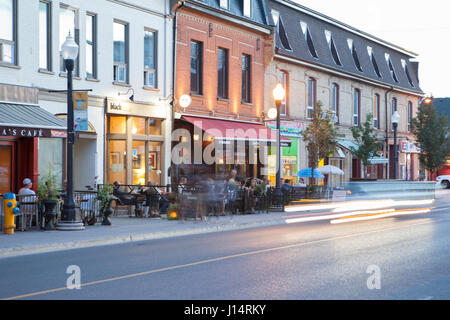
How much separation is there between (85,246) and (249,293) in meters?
6.45

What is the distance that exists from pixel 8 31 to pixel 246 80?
43.8 ft

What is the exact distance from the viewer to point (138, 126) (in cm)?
2333

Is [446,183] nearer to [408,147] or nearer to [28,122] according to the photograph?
[408,147]

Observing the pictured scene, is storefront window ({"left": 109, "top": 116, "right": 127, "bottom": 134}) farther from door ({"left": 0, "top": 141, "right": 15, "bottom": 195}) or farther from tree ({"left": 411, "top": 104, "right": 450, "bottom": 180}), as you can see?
tree ({"left": 411, "top": 104, "right": 450, "bottom": 180})

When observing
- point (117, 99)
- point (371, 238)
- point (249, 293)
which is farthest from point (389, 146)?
point (249, 293)

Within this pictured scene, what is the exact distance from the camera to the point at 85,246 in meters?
13.1

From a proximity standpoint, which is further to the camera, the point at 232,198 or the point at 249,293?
the point at 232,198

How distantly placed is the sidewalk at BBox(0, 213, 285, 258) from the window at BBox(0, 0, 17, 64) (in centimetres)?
587

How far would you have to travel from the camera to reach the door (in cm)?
1830

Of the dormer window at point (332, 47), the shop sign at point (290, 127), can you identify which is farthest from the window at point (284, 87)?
the dormer window at point (332, 47)

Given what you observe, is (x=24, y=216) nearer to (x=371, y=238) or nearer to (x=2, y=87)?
(x=2, y=87)

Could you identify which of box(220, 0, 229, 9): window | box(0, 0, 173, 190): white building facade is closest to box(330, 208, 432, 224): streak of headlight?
box(0, 0, 173, 190): white building facade

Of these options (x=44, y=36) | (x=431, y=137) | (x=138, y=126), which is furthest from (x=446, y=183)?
(x=44, y=36)

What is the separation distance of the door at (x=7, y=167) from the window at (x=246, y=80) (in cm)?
1317
